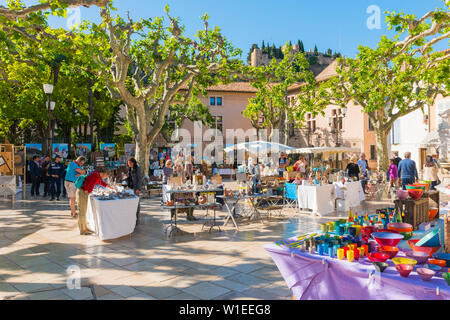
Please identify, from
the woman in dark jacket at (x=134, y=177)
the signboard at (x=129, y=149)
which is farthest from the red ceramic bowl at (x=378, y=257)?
the signboard at (x=129, y=149)

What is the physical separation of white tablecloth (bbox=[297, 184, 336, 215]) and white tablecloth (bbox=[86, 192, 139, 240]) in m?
4.96

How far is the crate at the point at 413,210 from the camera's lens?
156 inches

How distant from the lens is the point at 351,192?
10.7 metres

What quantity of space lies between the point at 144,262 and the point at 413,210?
12.9 feet

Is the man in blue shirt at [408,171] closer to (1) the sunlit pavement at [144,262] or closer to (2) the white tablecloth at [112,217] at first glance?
(1) the sunlit pavement at [144,262]

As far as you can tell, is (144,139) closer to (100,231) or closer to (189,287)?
(100,231)

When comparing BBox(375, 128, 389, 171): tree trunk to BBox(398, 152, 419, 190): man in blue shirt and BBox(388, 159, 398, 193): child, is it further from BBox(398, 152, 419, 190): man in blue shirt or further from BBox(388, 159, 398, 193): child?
BBox(398, 152, 419, 190): man in blue shirt

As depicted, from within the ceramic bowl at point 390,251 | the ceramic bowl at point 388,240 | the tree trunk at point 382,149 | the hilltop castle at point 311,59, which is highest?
the hilltop castle at point 311,59

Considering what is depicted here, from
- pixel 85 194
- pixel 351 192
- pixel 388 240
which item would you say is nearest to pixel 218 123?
pixel 351 192

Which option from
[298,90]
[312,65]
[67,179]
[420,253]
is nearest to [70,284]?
[420,253]

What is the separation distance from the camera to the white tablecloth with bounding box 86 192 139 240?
6684 mm

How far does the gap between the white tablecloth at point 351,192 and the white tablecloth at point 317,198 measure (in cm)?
24
